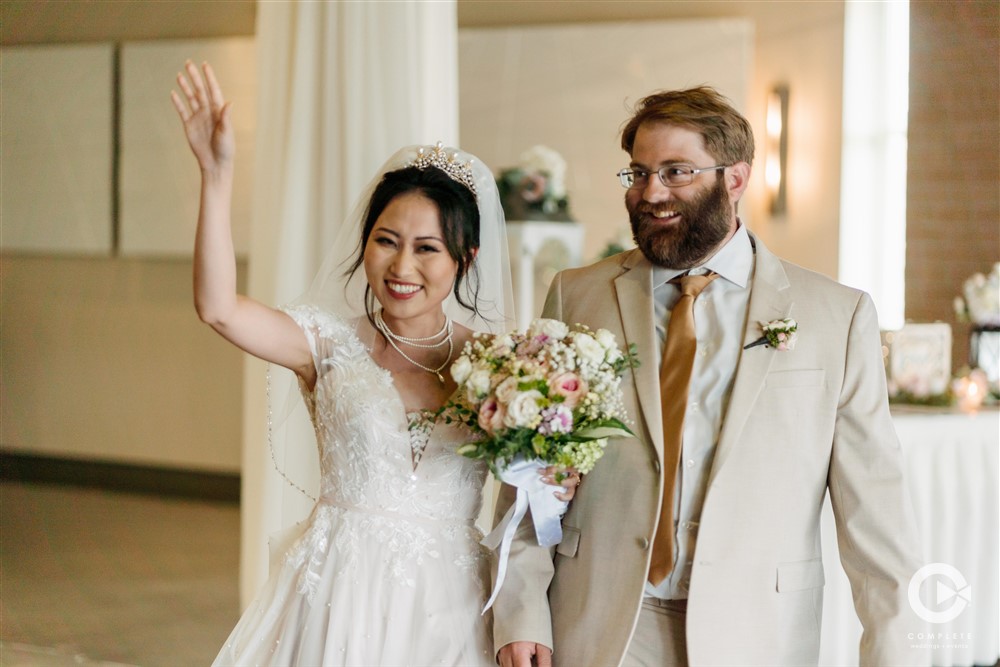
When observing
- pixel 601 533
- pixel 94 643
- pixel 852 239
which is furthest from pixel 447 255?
pixel 852 239

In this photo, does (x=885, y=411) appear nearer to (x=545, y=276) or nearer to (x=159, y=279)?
(x=545, y=276)

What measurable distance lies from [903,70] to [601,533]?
5.73 m

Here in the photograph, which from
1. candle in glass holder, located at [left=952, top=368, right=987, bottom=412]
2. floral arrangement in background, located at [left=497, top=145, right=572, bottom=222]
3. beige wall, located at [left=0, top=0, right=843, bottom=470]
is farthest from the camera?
beige wall, located at [left=0, top=0, right=843, bottom=470]

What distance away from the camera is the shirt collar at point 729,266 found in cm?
217

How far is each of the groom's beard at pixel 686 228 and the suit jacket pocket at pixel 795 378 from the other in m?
0.32

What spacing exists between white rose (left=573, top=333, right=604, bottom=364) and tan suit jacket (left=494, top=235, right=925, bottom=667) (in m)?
0.17

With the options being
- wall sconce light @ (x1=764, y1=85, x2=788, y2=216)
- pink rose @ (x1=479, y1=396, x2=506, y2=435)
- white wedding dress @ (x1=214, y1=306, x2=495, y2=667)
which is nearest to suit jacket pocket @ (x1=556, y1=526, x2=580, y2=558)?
white wedding dress @ (x1=214, y1=306, x2=495, y2=667)

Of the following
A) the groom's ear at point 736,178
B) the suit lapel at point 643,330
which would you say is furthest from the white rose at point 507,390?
the groom's ear at point 736,178

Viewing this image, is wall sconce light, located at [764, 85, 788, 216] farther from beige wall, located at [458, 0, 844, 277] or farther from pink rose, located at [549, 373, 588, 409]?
pink rose, located at [549, 373, 588, 409]

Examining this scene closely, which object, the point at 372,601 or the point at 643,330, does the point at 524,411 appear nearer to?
the point at 643,330

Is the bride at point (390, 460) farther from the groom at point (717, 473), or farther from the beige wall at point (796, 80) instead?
the beige wall at point (796, 80)

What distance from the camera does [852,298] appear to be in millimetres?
2107

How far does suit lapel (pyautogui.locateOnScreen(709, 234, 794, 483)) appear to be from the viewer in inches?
78.0

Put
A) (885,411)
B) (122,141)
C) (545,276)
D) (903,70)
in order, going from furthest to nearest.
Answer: (122,141) → (545,276) → (903,70) → (885,411)
